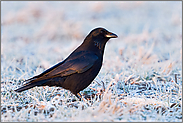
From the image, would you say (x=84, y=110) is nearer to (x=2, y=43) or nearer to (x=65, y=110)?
(x=65, y=110)

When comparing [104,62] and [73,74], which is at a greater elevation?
[104,62]

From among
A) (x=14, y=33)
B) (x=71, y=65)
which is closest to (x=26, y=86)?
(x=71, y=65)

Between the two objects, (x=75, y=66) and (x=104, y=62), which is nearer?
(x=75, y=66)

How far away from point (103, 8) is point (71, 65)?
26.6ft

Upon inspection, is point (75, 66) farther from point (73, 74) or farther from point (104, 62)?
point (104, 62)

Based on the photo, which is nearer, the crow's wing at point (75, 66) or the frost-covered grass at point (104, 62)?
the frost-covered grass at point (104, 62)

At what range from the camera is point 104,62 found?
5.86 m

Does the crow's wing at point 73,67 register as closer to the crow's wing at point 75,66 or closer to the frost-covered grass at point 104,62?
the crow's wing at point 75,66

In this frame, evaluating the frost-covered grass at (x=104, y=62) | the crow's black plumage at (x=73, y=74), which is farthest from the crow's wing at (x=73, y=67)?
the frost-covered grass at (x=104, y=62)

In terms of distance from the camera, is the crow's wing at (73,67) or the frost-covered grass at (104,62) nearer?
the frost-covered grass at (104,62)

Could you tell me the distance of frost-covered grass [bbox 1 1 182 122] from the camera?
3.47 m

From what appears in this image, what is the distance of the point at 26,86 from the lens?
390 centimetres

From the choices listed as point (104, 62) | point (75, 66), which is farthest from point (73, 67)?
point (104, 62)

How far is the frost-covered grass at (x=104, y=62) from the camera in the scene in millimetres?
3473
